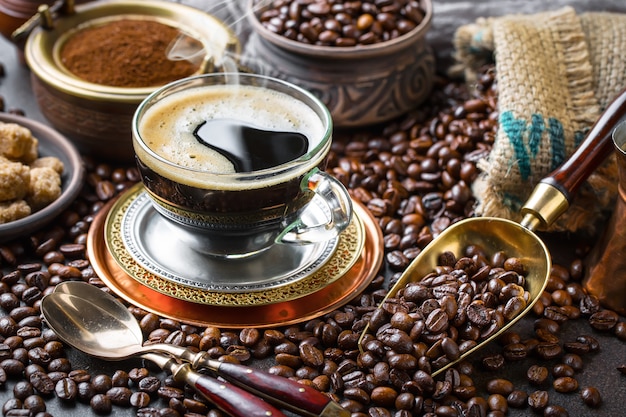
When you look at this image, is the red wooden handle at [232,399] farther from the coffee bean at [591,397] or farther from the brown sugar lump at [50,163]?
the brown sugar lump at [50,163]

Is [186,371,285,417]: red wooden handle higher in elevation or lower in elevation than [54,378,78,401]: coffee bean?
higher

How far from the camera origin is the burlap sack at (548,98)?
1916mm

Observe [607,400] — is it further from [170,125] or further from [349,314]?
[170,125]

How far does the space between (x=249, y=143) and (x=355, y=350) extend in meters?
0.50

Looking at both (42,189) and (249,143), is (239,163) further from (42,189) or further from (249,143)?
(42,189)

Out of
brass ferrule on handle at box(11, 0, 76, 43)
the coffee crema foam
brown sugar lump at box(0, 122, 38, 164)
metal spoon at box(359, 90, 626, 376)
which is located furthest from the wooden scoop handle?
brass ferrule on handle at box(11, 0, 76, 43)

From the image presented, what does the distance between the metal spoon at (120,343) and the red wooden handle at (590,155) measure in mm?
770

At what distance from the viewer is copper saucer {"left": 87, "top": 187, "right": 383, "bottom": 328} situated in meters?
1.61

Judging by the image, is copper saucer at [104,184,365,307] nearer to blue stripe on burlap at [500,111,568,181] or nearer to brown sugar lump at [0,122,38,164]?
brown sugar lump at [0,122,38,164]

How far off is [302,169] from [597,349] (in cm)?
75

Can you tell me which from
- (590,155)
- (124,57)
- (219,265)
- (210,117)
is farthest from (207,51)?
(590,155)

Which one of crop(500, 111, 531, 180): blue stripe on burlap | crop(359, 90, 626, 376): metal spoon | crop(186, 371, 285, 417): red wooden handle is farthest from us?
crop(500, 111, 531, 180): blue stripe on burlap

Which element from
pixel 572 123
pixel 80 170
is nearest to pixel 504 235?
pixel 572 123

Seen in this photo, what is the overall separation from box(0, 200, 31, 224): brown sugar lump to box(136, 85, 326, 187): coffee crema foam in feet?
1.27
